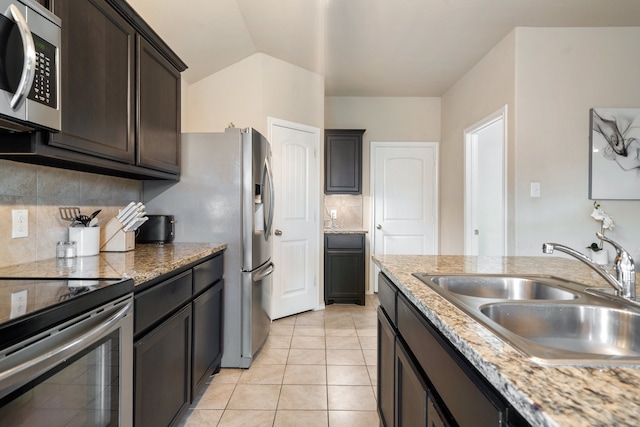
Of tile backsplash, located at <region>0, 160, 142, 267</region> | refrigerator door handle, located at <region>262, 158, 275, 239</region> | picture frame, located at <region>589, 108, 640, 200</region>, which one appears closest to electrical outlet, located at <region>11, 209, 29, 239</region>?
tile backsplash, located at <region>0, 160, 142, 267</region>

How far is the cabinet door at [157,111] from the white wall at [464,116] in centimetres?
268

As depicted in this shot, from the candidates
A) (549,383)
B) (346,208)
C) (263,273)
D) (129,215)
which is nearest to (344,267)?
Result: (346,208)

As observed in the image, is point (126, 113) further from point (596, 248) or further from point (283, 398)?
point (596, 248)

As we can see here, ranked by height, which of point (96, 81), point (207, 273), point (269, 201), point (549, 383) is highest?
point (96, 81)

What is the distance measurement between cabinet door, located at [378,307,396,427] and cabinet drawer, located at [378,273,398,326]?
46mm

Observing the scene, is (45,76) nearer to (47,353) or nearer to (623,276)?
(47,353)

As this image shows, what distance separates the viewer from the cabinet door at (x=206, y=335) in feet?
5.88

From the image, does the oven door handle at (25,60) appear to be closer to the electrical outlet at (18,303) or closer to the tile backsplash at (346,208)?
the electrical outlet at (18,303)

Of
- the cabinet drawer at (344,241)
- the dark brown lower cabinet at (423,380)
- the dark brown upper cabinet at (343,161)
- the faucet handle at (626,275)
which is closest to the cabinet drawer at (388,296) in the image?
the dark brown lower cabinet at (423,380)

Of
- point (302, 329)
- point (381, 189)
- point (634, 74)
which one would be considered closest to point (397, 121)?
point (381, 189)

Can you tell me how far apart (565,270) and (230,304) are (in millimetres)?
1961

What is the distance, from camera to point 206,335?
196 centimetres

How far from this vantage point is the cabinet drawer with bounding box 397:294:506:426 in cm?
56

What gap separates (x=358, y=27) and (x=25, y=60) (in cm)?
250
